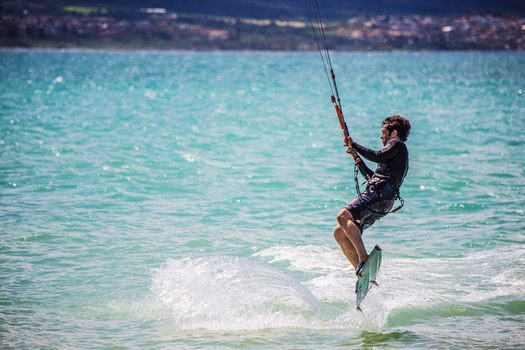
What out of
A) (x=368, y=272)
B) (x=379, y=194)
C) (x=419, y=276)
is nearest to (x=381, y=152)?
(x=379, y=194)

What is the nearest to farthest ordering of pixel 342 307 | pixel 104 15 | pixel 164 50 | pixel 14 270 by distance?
pixel 342 307 < pixel 14 270 < pixel 164 50 < pixel 104 15

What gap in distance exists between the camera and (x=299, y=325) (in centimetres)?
962

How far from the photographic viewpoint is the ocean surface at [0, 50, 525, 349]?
955 cm

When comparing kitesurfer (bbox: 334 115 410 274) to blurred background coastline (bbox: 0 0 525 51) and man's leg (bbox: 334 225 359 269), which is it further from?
blurred background coastline (bbox: 0 0 525 51)

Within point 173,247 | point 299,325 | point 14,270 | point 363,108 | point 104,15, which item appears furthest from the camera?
point 104,15

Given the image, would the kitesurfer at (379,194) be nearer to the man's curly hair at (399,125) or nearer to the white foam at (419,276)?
Result: the man's curly hair at (399,125)

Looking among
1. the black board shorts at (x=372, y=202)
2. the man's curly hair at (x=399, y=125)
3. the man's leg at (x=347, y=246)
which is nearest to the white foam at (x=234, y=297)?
the man's leg at (x=347, y=246)

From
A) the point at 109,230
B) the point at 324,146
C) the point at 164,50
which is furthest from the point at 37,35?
the point at 109,230

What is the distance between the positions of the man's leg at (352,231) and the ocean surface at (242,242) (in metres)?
1.04

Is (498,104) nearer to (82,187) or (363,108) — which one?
(363,108)

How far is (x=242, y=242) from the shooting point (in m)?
13.5

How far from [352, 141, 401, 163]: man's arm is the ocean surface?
207cm

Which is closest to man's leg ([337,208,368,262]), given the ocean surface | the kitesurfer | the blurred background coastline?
the kitesurfer

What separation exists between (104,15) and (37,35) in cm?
3262
